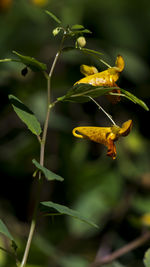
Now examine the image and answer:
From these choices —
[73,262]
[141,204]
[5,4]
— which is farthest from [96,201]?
[5,4]

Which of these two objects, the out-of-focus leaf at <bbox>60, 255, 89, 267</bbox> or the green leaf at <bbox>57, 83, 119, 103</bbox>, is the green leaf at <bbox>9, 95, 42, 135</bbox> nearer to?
the green leaf at <bbox>57, 83, 119, 103</bbox>

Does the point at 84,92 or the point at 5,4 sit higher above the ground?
the point at 84,92

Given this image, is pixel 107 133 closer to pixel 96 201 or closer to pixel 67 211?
pixel 67 211

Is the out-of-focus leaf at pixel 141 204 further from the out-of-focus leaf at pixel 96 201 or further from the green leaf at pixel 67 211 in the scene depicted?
the green leaf at pixel 67 211

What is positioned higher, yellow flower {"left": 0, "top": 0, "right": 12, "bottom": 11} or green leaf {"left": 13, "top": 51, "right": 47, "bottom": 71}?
green leaf {"left": 13, "top": 51, "right": 47, "bottom": 71}

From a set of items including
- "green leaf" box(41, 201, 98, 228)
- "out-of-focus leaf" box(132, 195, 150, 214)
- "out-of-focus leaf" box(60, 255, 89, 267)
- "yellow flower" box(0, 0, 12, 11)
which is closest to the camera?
"green leaf" box(41, 201, 98, 228)

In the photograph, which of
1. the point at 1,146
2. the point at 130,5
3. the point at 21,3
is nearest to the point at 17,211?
the point at 1,146

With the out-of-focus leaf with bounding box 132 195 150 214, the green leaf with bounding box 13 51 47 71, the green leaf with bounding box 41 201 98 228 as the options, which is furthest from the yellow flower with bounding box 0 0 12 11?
the green leaf with bounding box 41 201 98 228
